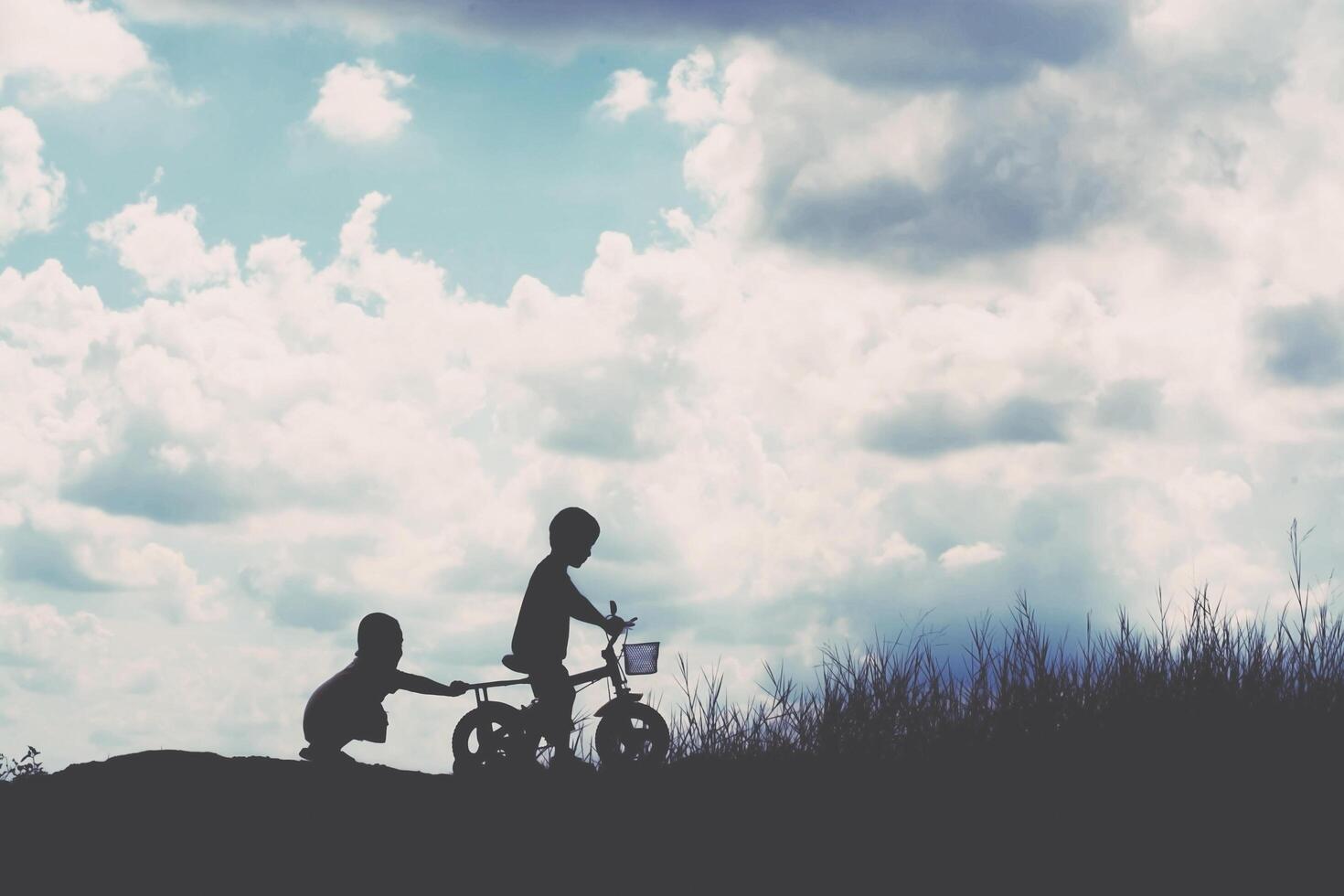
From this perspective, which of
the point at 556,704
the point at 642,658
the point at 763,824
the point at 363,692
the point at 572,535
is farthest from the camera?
the point at 572,535

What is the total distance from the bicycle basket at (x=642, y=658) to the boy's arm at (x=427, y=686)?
1363mm

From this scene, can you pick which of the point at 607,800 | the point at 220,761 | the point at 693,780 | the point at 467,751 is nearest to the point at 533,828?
the point at 607,800

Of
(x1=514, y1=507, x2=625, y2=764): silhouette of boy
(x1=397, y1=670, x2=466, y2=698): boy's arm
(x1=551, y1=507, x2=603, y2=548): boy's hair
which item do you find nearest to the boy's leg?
(x1=514, y1=507, x2=625, y2=764): silhouette of boy

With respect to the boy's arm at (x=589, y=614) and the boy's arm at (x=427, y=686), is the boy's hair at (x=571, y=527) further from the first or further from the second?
the boy's arm at (x=427, y=686)

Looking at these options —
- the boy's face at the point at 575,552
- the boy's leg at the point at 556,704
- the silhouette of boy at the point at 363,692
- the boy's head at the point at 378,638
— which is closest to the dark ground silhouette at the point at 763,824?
the silhouette of boy at the point at 363,692

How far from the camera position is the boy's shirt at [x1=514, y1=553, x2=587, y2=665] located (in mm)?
9609

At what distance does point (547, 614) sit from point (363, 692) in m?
1.47

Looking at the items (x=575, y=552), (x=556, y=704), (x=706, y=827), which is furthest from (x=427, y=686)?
(x=706, y=827)

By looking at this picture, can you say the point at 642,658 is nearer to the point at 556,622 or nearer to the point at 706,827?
the point at 556,622

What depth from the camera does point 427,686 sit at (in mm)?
9516

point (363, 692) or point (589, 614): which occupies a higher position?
point (589, 614)

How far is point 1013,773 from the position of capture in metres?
7.51

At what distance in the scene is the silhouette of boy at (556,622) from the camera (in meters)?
9.49

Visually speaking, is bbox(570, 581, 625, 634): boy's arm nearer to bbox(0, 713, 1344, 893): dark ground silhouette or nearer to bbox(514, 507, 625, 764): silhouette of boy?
bbox(514, 507, 625, 764): silhouette of boy
